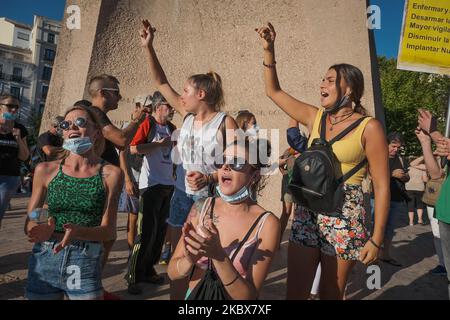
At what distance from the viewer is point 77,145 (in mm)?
2129

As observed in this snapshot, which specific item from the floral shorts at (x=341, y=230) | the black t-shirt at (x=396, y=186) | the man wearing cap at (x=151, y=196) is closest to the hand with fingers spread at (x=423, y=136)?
the floral shorts at (x=341, y=230)

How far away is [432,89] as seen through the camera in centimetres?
2681

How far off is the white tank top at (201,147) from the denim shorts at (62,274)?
38.7 inches

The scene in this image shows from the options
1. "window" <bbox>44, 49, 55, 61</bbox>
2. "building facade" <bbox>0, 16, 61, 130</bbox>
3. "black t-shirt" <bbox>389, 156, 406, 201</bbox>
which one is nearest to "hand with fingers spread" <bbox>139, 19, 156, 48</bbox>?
"black t-shirt" <bbox>389, 156, 406, 201</bbox>

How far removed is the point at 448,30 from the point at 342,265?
3.32 metres

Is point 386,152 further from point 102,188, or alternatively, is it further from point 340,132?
point 102,188

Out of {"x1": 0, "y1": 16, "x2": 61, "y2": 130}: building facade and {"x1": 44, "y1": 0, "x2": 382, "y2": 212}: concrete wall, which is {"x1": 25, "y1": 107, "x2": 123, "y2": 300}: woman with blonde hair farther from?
{"x1": 0, "y1": 16, "x2": 61, "y2": 130}: building facade

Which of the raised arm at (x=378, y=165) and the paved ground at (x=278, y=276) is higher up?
the raised arm at (x=378, y=165)

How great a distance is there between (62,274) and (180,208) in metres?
1.12

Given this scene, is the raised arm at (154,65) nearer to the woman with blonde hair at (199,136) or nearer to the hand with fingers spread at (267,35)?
the woman with blonde hair at (199,136)

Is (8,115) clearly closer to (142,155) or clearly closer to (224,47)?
(142,155)

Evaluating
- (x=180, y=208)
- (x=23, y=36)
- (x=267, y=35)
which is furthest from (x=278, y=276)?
(x=23, y=36)

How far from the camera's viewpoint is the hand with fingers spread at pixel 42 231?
73.2 inches
